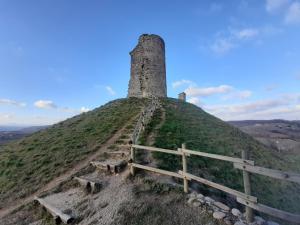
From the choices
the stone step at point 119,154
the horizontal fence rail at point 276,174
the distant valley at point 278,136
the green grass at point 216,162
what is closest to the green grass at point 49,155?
the stone step at point 119,154

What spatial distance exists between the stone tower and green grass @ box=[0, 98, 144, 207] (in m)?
9.18

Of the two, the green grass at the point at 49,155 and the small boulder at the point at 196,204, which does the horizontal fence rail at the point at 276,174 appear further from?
the green grass at the point at 49,155

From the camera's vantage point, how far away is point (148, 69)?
30.5m

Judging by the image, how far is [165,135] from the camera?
604 inches

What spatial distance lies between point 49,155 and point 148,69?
63.9 ft

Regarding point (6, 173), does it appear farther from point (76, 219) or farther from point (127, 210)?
point (127, 210)

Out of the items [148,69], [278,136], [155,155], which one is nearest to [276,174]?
[155,155]

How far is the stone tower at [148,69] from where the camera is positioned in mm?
30391

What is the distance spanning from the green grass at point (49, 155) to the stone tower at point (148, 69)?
918 cm

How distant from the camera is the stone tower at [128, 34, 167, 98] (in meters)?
30.4

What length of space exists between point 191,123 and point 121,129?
7301 millimetres

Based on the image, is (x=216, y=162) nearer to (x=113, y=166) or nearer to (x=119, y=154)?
(x=119, y=154)

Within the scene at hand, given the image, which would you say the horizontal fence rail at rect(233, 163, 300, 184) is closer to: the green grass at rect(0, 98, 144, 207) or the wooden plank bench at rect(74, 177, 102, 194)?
the wooden plank bench at rect(74, 177, 102, 194)

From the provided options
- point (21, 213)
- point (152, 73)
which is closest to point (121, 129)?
point (21, 213)
